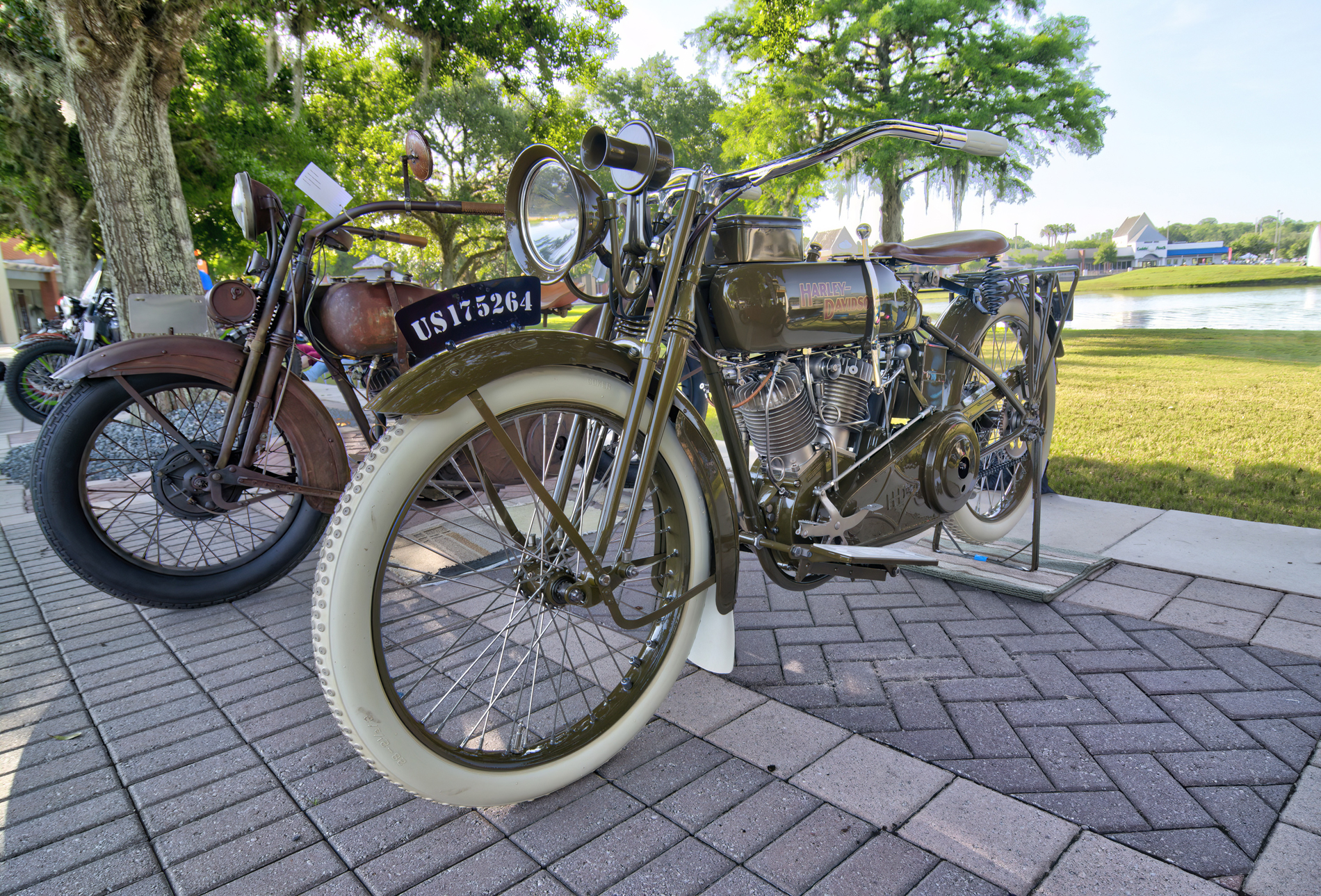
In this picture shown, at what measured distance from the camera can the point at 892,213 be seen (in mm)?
18875

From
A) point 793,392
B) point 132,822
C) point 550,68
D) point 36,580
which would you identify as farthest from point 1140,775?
point 550,68

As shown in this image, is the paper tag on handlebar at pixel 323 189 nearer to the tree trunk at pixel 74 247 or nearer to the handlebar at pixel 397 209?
the handlebar at pixel 397 209

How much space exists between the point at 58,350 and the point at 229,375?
785 centimetres

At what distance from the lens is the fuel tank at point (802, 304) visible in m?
1.99

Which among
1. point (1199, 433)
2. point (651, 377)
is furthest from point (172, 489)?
point (1199, 433)

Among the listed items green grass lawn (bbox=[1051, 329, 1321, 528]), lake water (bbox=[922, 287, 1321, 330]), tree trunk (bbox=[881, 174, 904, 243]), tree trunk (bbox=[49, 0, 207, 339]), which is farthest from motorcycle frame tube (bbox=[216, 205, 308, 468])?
tree trunk (bbox=[881, 174, 904, 243])

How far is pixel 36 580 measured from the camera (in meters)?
3.33

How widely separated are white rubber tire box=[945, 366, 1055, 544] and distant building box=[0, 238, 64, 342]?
119ft

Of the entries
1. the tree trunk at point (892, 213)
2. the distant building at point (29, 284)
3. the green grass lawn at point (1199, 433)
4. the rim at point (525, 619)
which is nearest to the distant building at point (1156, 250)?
the tree trunk at point (892, 213)

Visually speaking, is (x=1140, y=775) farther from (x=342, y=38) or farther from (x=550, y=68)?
(x=550, y=68)

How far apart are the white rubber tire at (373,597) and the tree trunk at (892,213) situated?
61.3 feet

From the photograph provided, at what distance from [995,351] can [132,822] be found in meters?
3.24

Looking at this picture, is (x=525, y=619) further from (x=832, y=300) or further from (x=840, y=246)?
(x=840, y=246)

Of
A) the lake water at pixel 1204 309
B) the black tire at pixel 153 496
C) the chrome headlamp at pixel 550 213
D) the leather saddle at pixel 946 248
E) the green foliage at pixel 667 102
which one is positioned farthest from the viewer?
the green foliage at pixel 667 102
